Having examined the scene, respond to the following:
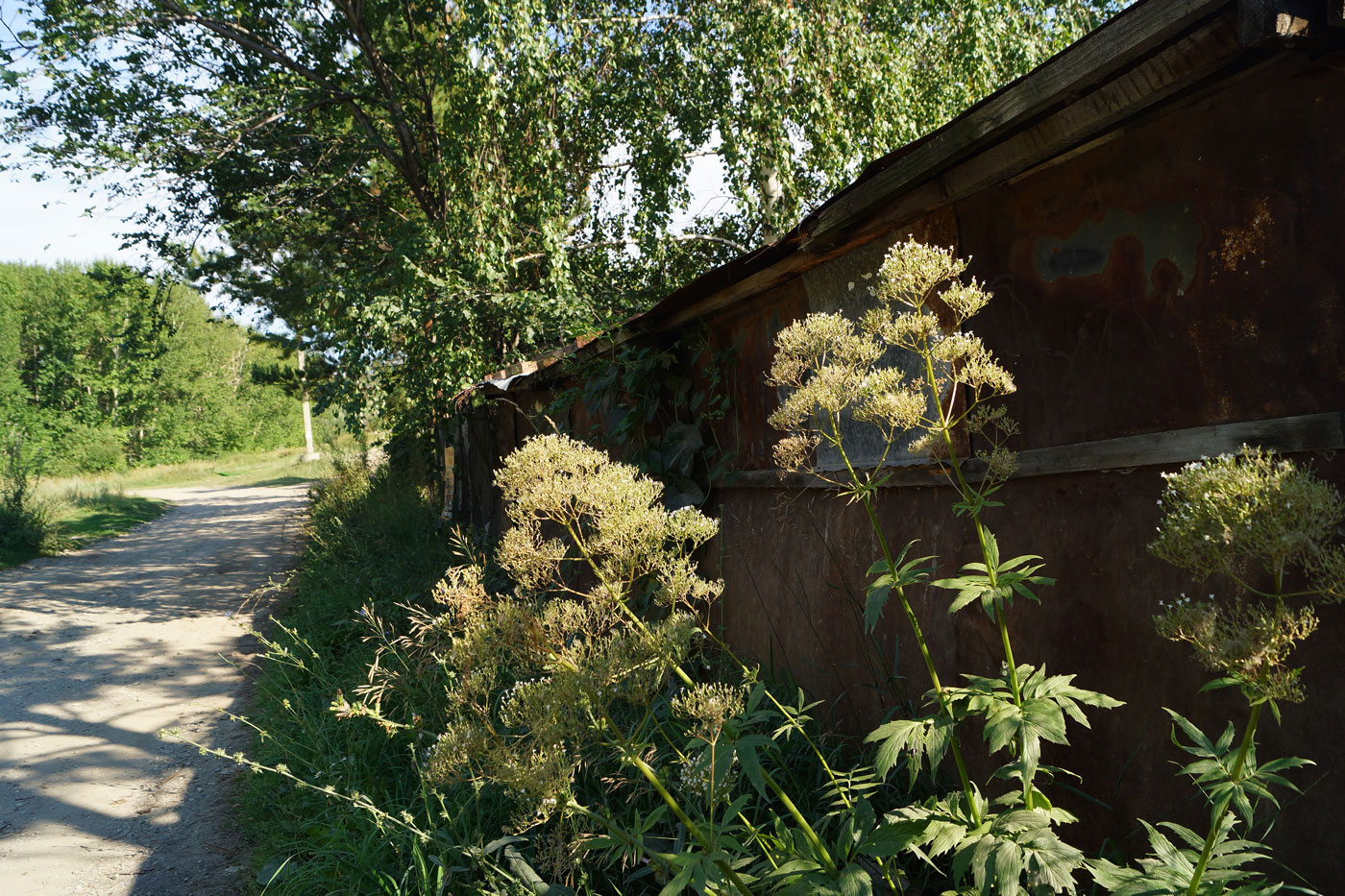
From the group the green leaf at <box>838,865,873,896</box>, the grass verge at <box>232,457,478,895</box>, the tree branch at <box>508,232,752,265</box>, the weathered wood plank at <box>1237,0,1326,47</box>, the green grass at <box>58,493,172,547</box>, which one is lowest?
the grass verge at <box>232,457,478,895</box>

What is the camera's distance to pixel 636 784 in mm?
3301

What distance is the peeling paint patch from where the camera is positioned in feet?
7.07

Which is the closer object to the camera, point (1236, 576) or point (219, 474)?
point (1236, 576)

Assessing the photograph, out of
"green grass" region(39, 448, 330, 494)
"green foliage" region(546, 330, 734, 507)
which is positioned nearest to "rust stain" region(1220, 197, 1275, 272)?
"green foliage" region(546, 330, 734, 507)

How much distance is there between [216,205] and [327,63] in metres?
2.86

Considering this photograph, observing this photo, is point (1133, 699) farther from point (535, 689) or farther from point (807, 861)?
point (535, 689)

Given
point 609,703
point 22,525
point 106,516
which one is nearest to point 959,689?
point 609,703

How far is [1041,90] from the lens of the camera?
2.20 m

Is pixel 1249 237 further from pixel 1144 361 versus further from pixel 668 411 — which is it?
pixel 668 411

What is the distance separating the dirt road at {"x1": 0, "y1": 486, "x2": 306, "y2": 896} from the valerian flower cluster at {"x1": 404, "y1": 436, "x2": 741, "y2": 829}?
242 centimetres

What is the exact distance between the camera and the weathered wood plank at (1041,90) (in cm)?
186

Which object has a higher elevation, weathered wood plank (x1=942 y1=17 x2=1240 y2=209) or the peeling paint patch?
weathered wood plank (x1=942 y1=17 x2=1240 y2=209)

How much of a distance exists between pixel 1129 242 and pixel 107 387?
50.8 m

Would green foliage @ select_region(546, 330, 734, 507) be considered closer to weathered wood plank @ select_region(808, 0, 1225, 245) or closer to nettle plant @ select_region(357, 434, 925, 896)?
weathered wood plank @ select_region(808, 0, 1225, 245)
